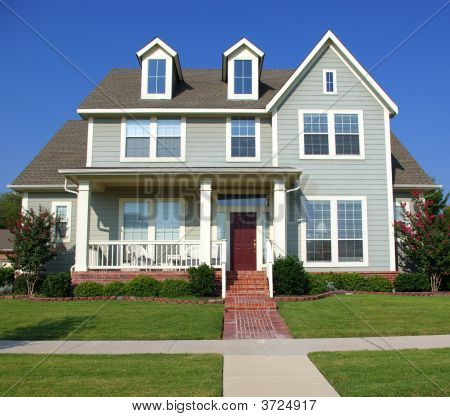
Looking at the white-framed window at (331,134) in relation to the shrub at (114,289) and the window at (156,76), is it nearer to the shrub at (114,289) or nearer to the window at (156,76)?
the window at (156,76)

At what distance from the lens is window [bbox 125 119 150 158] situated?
55.8 ft

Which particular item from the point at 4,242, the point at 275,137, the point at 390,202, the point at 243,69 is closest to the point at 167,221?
the point at 275,137

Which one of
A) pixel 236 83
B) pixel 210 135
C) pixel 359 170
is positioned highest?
pixel 236 83

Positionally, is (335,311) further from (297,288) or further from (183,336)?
(183,336)

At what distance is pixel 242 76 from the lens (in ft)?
59.4

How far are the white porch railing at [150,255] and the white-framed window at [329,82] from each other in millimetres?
7059

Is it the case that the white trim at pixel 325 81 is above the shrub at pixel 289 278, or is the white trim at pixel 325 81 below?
above

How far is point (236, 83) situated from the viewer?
1806cm

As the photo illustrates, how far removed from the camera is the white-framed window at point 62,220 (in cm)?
1742

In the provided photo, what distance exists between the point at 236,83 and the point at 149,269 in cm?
809

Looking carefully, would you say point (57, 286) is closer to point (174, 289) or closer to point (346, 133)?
point (174, 289)

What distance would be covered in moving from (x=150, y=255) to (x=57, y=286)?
3.05 m

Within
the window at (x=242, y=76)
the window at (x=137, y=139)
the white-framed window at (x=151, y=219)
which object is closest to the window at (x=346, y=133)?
the window at (x=242, y=76)
